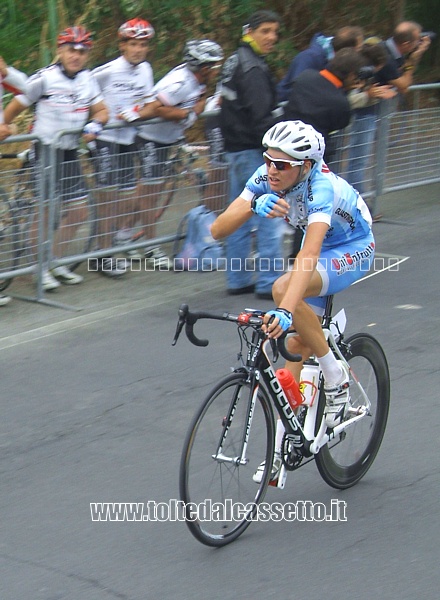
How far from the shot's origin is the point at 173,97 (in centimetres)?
947

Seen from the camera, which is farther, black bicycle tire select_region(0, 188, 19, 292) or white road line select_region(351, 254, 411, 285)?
white road line select_region(351, 254, 411, 285)

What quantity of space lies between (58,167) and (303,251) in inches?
174

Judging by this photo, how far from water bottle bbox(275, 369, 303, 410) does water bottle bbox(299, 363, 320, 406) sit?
10 cm

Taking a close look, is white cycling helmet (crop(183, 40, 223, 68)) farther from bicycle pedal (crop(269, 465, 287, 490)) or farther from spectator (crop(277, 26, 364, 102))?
bicycle pedal (crop(269, 465, 287, 490))

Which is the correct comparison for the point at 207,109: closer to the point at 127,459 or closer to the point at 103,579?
the point at 127,459

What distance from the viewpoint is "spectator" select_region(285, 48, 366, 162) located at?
848cm

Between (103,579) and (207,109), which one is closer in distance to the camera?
(103,579)

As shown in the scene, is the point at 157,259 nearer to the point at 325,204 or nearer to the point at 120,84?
the point at 120,84

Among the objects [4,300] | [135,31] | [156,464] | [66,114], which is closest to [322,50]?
[135,31]

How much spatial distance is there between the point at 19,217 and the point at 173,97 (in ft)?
6.25

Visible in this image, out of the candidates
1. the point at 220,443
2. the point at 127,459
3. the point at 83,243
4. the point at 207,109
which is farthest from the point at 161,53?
the point at 220,443

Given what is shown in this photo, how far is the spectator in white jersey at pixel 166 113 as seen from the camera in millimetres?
9414

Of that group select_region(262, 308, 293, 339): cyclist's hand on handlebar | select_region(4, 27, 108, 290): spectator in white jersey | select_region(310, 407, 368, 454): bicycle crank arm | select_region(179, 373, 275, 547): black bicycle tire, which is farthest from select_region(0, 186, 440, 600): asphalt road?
select_region(262, 308, 293, 339): cyclist's hand on handlebar

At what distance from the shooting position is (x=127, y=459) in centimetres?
574
